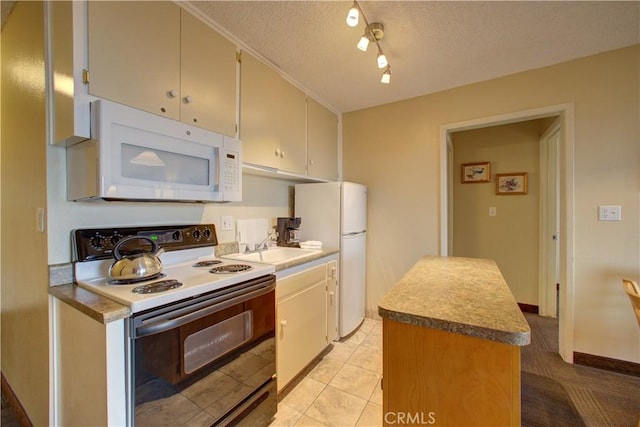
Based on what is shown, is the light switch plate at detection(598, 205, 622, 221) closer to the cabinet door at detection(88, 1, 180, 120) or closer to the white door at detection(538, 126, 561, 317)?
the white door at detection(538, 126, 561, 317)

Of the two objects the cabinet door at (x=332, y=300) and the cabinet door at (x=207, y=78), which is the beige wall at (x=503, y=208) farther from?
the cabinet door at (x=207, y=78)

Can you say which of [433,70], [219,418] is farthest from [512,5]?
[219,418]

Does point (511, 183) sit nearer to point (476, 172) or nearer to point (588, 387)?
point (476, 172)

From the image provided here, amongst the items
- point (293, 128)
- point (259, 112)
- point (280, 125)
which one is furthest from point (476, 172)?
point (259, 112)

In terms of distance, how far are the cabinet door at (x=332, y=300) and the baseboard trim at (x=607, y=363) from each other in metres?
1.88

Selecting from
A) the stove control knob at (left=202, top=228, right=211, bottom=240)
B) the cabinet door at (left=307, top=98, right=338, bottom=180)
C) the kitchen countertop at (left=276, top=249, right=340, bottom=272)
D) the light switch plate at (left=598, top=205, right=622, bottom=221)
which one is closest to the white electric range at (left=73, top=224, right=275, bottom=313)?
the stove control knob at (left=202, top=228, right=211, bottom=240)

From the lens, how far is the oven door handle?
3.14 feet

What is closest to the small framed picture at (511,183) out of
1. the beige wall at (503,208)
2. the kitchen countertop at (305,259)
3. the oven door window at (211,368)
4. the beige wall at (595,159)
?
the beige wall at (503,208)

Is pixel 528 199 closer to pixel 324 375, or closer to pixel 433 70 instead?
pixel 433 70

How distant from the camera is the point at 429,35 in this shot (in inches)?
68.7

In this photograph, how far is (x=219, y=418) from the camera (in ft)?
3.92

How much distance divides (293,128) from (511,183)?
105 inches

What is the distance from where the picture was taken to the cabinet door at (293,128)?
2.14m

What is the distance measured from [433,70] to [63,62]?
2362 millimetres
